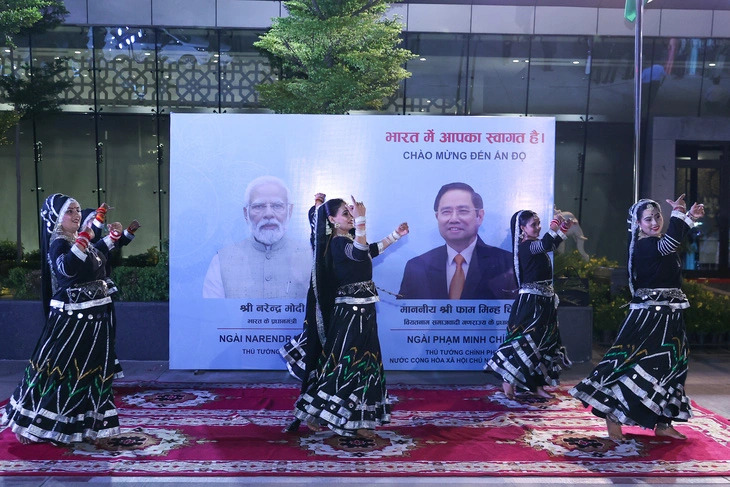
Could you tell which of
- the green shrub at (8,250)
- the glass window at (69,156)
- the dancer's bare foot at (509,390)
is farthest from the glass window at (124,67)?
the dancer's bare foot at (509,390)

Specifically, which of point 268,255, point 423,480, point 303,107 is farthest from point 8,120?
point 423,480

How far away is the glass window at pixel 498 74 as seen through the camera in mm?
15828

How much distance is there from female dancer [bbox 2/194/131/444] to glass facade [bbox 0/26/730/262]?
1059cm

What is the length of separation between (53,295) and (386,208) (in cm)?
333

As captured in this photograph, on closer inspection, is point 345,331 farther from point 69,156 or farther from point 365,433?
point 69,156

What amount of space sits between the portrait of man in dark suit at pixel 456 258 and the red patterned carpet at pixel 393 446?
1.28 m

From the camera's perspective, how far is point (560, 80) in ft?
53.0

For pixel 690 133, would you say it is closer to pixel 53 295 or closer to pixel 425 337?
pixel 425 337

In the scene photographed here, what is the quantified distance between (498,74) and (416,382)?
32.3 feet

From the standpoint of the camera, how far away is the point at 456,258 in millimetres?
7688

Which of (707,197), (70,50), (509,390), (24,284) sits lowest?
(509,390)

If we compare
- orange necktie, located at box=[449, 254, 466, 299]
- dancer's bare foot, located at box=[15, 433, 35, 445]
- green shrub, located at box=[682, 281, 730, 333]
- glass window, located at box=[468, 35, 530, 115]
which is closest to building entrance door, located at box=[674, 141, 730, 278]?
glass window, located at box=[468, 35, 530, 115]

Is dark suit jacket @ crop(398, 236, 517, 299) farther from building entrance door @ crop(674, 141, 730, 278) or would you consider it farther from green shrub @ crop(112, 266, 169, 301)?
building entrance door @ crop(674, 141, 730, 278)

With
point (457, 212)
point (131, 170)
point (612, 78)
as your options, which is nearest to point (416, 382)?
point (457, 212)
